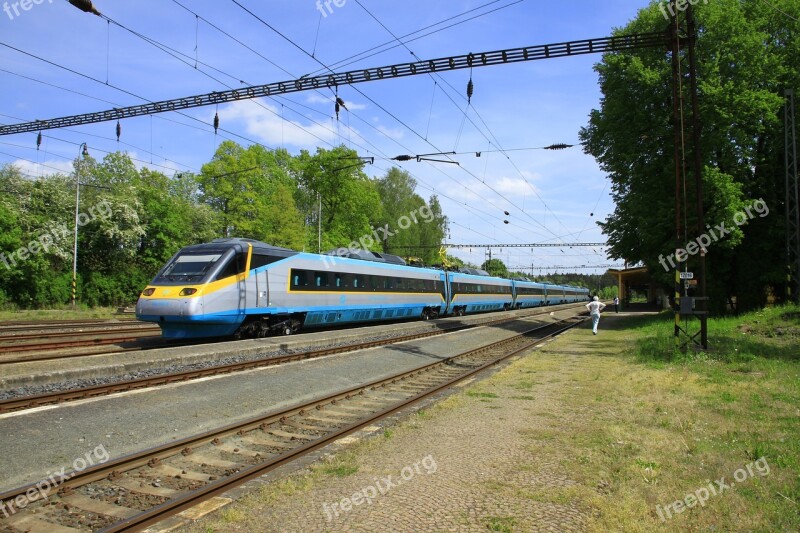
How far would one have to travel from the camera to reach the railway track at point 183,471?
445cm

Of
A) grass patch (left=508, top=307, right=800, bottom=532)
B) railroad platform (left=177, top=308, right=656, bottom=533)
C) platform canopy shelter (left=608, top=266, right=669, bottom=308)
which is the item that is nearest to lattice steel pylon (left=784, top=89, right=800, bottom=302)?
grass patch (left=508, top=307, right=800, bottom=532)

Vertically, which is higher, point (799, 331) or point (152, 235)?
point (152, 235)

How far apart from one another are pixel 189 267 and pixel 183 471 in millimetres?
10406

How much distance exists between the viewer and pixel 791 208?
83.3 feet

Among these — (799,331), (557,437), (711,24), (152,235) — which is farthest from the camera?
(152,235)

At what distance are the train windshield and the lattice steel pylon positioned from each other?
23.5 meters

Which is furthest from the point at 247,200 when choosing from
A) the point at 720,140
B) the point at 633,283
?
the point at 633,283

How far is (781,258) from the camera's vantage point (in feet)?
86.9

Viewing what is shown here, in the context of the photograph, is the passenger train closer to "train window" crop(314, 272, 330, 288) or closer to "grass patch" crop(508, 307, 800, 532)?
"train window" crop(314, 272, 330, 288)

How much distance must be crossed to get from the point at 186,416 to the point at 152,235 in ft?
119

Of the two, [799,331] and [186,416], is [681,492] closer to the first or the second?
[186,416]

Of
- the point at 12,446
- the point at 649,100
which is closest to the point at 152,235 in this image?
the point at 649,100

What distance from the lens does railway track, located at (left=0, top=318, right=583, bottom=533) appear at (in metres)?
4.45

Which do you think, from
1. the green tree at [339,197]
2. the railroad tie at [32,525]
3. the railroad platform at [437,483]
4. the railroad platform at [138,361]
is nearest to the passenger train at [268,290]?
the railroad platform at [138,361]
